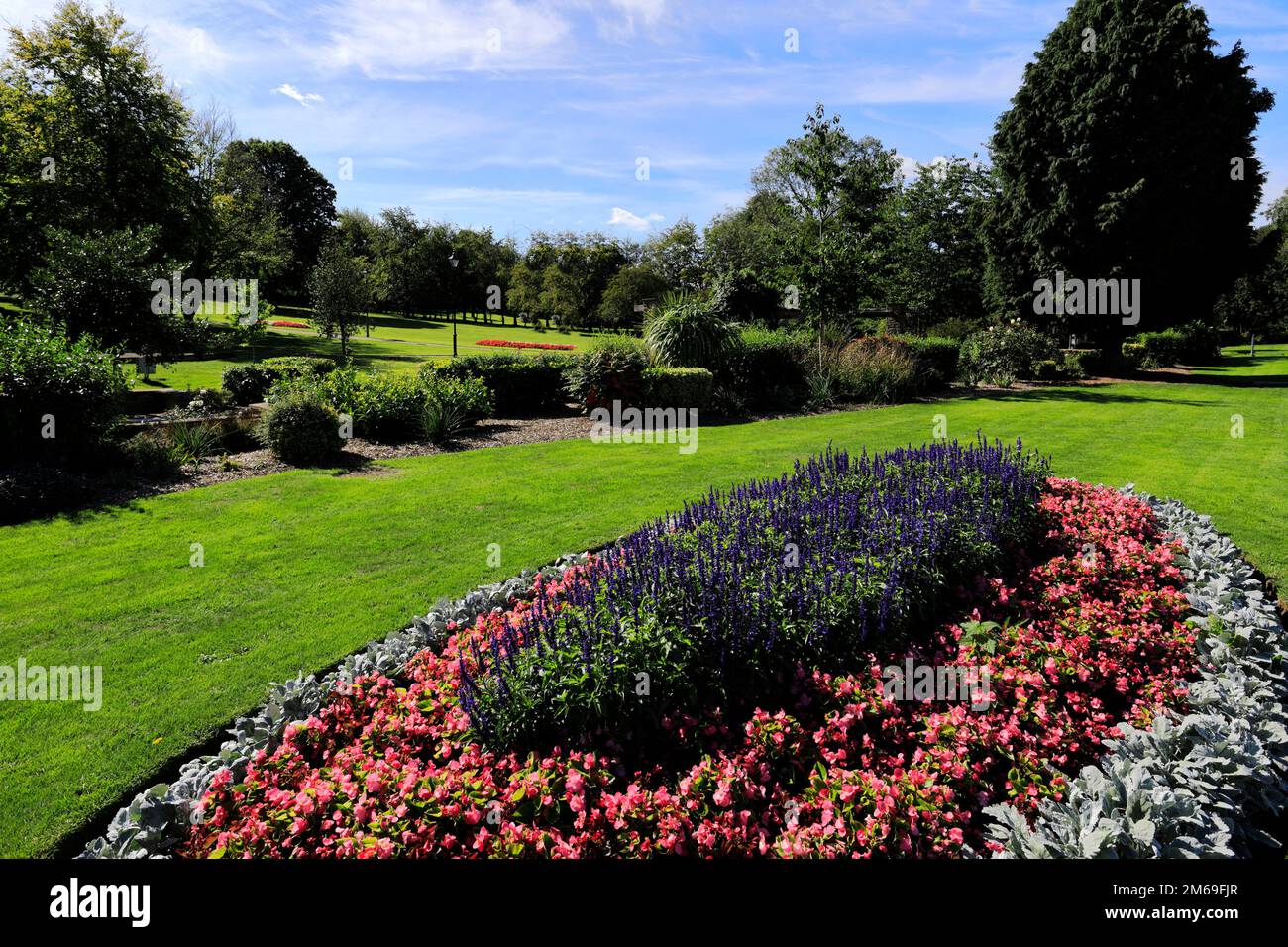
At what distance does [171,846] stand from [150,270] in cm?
1689

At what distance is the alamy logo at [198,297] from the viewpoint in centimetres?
1595

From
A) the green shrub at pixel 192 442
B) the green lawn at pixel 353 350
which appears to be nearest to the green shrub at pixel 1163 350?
the green lawn at pixel 353 350

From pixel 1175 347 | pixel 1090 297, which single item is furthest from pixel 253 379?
pixel 1175 347

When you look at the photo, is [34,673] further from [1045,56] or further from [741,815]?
[1045,56]

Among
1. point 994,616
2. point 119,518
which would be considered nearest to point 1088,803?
point 994,616

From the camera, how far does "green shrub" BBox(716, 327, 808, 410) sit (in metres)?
17.7

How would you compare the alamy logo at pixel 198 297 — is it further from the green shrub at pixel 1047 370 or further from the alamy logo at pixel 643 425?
the green shrub at pixel 1047 370

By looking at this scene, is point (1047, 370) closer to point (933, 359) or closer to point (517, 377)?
point (933, 359)

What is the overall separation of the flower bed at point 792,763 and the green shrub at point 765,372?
13.2 m

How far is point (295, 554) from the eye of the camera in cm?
680

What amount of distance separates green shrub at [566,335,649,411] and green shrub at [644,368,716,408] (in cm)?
25

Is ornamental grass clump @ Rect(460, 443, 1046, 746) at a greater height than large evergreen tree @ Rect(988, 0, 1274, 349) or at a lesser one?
lesser
